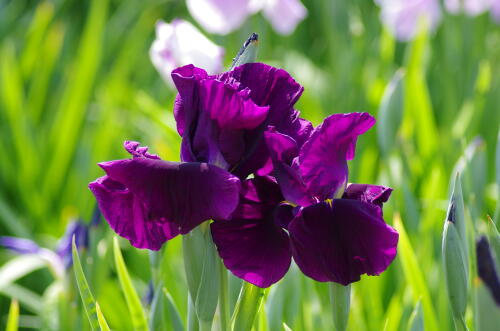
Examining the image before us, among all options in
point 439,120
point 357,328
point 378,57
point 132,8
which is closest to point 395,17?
point 378,57

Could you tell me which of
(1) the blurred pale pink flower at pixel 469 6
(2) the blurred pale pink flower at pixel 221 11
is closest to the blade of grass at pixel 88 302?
(2) the blurred pale pink flower at pixel 221 11

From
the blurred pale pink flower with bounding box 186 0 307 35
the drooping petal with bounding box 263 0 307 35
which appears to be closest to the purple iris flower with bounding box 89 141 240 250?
the blurred pale pink flower with bounding box 186 0 307 35

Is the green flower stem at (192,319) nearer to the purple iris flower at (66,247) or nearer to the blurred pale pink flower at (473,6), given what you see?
the purple iris flower at (66,247)

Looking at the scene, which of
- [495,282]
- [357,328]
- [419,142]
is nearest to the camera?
[495,282]

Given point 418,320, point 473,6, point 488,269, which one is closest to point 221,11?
point 473,6

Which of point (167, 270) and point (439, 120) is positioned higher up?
point (439, 120)

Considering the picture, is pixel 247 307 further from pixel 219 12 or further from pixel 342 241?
pixel 219 12

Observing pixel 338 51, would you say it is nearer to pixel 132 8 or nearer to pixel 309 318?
pixel 132 8
